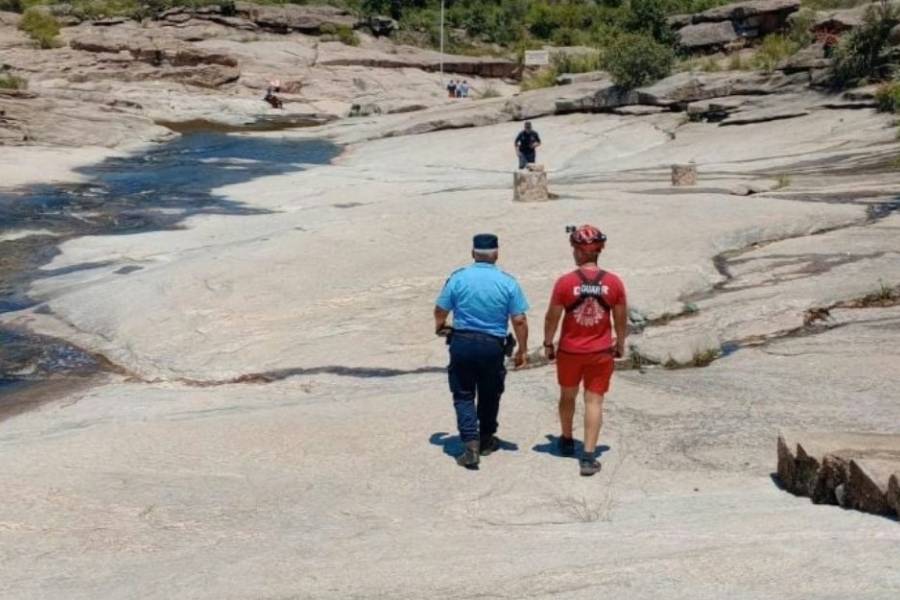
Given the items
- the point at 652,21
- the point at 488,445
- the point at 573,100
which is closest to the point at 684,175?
the point at 488,445

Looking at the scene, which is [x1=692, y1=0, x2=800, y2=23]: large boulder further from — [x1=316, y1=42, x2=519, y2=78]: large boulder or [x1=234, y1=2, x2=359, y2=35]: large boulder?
[x1=234, y1=2, x2=359, y2=35]: large boulder

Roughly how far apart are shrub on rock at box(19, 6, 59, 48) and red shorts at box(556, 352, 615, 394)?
48299mm

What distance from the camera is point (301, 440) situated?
8.22 metres

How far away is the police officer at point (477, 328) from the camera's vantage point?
7258mm

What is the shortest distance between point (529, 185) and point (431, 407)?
780 cm

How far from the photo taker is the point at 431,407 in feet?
29.7

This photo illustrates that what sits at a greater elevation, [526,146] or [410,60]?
[410,60]

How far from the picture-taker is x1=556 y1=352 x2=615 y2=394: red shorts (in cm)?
716

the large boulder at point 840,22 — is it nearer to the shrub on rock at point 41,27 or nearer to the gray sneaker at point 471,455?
the gray sneaker at point 471,455

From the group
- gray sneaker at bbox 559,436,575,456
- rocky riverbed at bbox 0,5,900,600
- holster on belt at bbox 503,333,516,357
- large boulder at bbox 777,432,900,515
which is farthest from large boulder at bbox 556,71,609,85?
large boulder at bbox 777,432,900,515

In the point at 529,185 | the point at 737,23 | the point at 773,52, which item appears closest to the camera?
the point at 529,185

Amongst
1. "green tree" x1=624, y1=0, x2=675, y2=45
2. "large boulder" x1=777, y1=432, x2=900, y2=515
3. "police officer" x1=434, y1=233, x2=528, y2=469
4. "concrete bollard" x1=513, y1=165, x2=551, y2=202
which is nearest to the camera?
"large boulder" x1=777, y1=432, x2=900, y2=515

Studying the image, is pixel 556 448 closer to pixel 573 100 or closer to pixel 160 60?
pixel 573 100

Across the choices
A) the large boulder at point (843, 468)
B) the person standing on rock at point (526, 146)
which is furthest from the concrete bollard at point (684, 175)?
the large boulder at point (843, 468)
